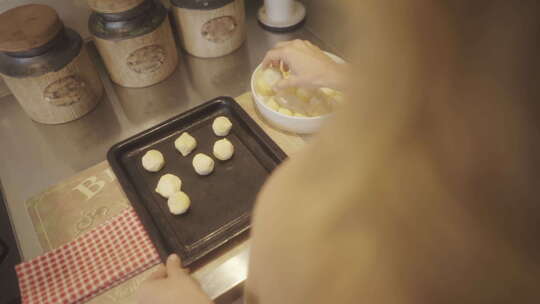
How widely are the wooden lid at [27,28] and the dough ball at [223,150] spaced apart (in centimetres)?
35

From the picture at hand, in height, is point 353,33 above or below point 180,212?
above

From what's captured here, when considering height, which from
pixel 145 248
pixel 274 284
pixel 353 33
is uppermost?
pixel 353 33

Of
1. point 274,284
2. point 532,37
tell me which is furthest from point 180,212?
A: point 532,37

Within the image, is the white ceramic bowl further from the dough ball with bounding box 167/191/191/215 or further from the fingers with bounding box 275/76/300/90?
the dough ball with bounding box 167/191/191/215

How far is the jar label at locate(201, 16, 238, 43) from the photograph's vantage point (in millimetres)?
852

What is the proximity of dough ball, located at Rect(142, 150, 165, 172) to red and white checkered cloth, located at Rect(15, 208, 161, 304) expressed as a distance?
9 cm

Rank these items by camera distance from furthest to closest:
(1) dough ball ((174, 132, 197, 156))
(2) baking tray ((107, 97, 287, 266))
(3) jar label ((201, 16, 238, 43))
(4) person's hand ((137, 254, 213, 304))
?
(3) jar label ((201, 16, 238, 43)) < (1) dough ball ((174, 132, 197, 156)) < (2) baking tray ((107, 97, 287, 266)) < (4) person's hand ((137, 254, 213, 304))

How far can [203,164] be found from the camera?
681 mm

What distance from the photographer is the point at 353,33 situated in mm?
141

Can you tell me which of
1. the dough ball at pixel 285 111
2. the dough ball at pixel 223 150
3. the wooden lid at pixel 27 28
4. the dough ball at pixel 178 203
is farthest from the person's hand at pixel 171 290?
the wooden lid at pixel 27 28

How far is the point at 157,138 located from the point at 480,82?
67 centimetres

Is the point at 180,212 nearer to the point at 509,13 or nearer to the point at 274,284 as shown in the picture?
the point at 274,284

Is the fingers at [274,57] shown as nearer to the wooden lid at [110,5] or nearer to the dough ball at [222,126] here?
the dough ball at [222,126]

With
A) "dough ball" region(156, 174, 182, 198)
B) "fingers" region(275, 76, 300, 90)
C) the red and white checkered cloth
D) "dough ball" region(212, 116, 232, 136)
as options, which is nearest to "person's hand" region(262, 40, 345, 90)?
"fingers" region(275, 76, 300, 90)
